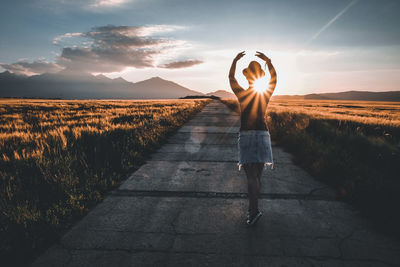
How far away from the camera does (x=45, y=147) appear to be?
6.03m

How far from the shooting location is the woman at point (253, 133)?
3016 millimetres

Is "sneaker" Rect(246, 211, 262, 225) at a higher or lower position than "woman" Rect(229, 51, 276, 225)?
lower

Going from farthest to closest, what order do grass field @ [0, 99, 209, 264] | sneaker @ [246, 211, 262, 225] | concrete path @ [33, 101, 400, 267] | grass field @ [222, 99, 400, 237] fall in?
grass field @ [222, 99, 400, 237] → sneaker @ [246, 211, 262, 225] → grass field @ [0, 99, 209, 264] → concrete path @ [33, 101, 400, 267]

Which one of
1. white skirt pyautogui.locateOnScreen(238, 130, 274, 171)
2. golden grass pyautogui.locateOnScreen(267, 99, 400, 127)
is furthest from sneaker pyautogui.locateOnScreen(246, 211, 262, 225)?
golden grass pyautogui.locateOnScreen(267, 99, 400, 127)

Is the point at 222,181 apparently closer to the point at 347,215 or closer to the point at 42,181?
the point at 347,215

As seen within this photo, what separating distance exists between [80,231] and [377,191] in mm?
4545

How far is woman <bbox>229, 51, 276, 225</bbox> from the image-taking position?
9.89ft

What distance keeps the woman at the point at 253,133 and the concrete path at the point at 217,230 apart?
18.9 inches

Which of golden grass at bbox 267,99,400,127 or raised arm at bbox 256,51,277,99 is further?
golden grass at bbox 267,99,400,127

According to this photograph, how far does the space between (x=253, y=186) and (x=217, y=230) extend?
30.0 inches

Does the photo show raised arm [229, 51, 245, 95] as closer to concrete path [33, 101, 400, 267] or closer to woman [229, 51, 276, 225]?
woman [229, 51, 276, 225]

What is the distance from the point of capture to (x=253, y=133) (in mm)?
3039

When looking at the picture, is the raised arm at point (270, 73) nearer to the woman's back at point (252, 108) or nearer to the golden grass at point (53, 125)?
the woman's back at point (252, 108)

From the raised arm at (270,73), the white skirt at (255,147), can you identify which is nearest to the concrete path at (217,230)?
the white skirt at (255,147)
